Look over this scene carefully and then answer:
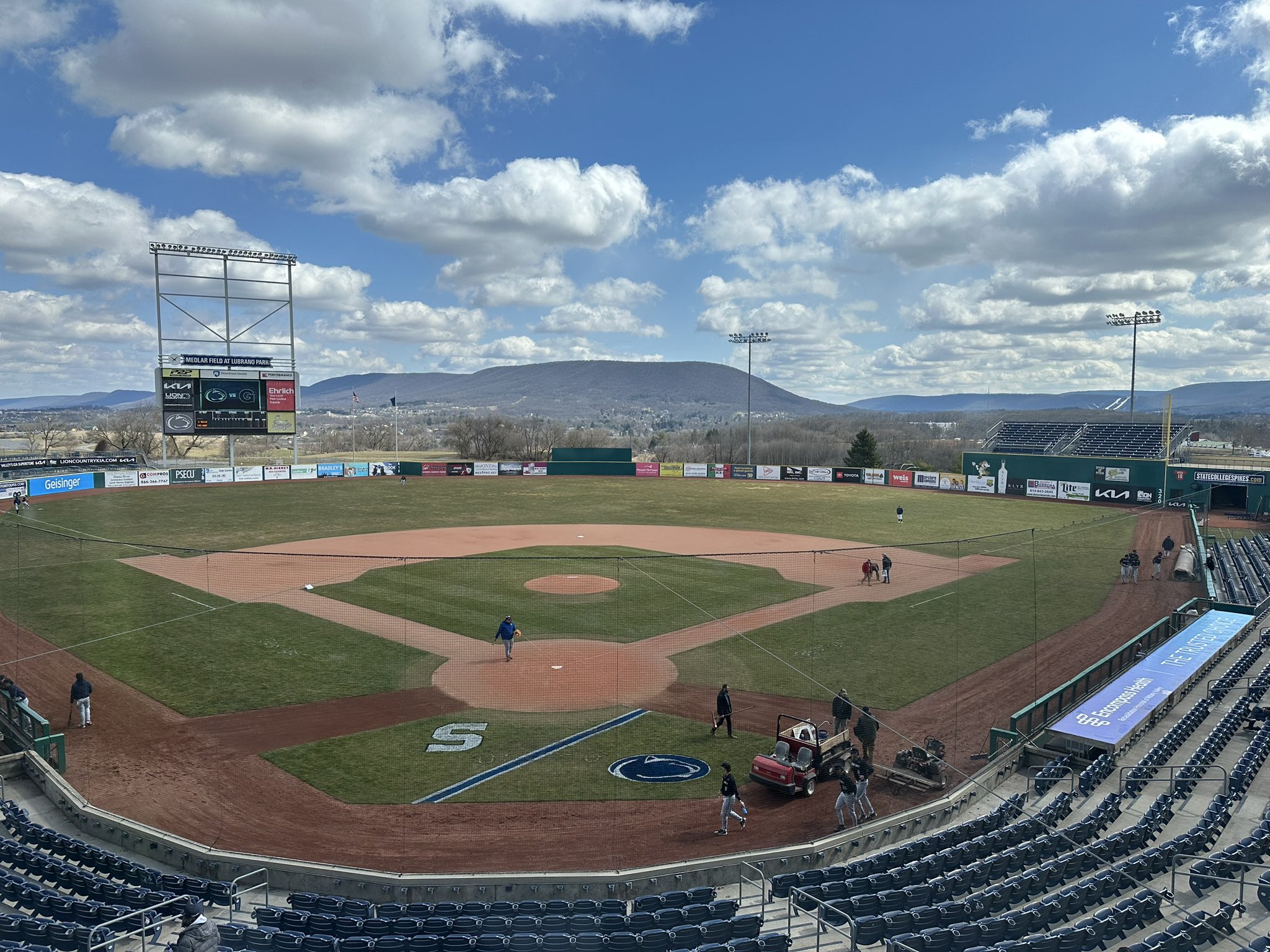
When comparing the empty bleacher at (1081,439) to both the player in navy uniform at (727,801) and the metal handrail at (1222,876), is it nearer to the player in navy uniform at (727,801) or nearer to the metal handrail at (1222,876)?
the metal handrail at (1222,876)

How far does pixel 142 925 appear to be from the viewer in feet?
30.1

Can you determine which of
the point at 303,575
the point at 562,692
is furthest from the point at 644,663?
the point at 303,575

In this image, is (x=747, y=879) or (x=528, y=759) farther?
(x=528, y=759)

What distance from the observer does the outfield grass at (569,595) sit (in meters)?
23.7

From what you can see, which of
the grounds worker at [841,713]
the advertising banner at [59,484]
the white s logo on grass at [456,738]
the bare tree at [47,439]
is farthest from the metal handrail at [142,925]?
the bare tree at [47,439]

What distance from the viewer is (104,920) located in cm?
919

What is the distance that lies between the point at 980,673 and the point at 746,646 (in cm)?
587

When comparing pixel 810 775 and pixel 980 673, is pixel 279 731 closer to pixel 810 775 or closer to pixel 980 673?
pixel 810 775

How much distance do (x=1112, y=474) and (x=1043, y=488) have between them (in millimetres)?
5367

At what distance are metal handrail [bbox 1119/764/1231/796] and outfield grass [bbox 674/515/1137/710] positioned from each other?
4.68 meters

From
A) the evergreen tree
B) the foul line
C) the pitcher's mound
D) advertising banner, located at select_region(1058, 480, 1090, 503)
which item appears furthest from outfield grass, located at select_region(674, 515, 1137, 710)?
the evergreen tree

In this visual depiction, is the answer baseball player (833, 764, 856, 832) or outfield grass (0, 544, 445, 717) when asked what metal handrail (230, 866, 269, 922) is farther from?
baseball player (833, 764, 856, 832)

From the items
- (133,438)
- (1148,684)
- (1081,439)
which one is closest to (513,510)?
(1148,684)

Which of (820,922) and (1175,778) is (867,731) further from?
(820,922)
